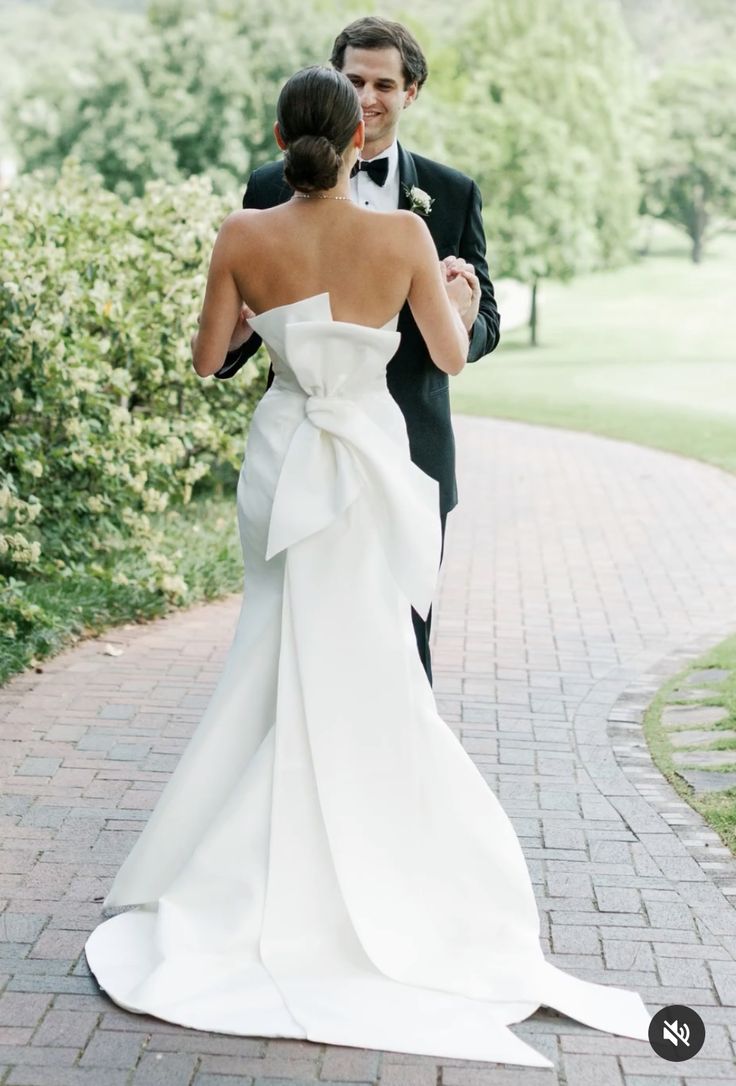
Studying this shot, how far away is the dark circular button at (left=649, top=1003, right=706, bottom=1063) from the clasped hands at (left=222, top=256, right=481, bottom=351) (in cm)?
177

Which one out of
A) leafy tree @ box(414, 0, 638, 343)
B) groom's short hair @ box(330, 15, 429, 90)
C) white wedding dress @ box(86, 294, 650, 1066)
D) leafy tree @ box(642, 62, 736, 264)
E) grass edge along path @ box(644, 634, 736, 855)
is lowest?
leafy tree @ box(642, 62, 736, 264)

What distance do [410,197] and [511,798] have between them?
2124 mm

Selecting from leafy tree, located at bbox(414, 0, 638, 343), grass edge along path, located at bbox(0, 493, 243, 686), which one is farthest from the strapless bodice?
leafy tree, located at bbox(414, 0, 638, 343)

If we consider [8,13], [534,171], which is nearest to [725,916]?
[534,171]

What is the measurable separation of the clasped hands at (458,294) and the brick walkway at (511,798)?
1.60m

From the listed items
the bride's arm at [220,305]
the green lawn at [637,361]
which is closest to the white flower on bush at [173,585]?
the bride's arm at [220,305]

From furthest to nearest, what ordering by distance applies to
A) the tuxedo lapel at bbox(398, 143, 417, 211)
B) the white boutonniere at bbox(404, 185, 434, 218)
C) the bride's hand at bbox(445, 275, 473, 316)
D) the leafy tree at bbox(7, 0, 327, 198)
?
the leafy tree at bbox(7, 0, 327, 198) < the tuxedo lapel at bbox(398, 143, 417, 211) < the white boutonniere at bbox(404, 185, 434, 218) < the bride's hand at bbox(445, 275, 473, 316)

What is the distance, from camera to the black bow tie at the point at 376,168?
4.09 m

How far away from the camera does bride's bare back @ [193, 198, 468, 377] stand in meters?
3.32

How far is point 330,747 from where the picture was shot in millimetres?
3447

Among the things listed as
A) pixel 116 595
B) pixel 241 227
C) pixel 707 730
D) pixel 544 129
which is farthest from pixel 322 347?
pixel 544 129

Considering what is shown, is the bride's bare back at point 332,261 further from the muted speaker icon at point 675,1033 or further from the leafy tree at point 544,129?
the leafy tree at point 544,129

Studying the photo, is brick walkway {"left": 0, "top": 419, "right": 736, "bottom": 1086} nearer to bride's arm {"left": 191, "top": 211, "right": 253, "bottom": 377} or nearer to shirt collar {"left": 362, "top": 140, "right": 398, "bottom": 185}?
bride's arm {"left": 191, "top": 211, "right": 253, "bottom": 377}

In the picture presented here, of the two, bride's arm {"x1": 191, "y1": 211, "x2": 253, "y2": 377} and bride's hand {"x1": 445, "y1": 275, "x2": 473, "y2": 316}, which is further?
bride's hand {"x1": 445, "y1": 275, "x2": 473, "y2": 316}
